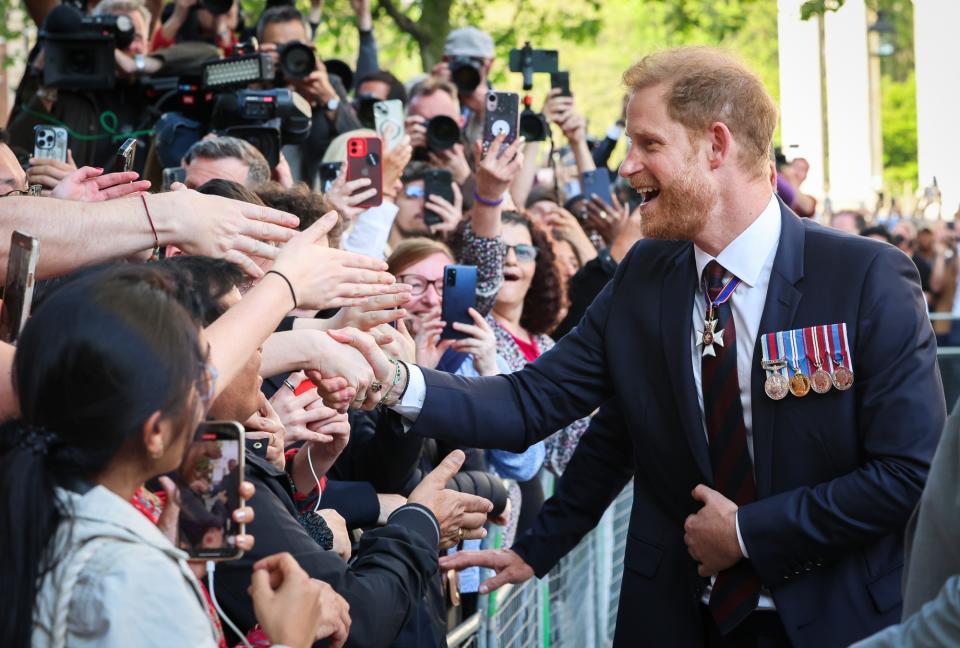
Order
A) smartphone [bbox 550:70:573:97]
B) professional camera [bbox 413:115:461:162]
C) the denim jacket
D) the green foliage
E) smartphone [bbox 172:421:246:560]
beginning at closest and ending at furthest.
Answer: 1. the denim jacket
2. smartphone [bbox 172:421:246:560]
3. professional camera [bbox 413:115:461:162]
4. smartphone [bbox 550:70:573:97]
5. the green foliage

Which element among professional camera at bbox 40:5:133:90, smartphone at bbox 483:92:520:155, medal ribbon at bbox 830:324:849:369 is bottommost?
medal ribbon at bbox 830:324:849:369

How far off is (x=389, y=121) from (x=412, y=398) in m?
2.96

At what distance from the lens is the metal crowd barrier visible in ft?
13.3

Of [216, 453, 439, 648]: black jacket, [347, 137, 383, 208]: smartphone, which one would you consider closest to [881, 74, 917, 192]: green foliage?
[347, 137, 383, 208]: smartphone

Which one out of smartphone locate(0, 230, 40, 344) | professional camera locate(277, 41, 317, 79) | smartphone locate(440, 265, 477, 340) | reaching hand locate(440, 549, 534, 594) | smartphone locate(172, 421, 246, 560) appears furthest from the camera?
professional camera locate(277, 41, 317, 79)

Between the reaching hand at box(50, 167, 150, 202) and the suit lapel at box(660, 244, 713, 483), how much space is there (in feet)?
4.55

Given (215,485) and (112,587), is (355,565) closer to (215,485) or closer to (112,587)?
(215,485)

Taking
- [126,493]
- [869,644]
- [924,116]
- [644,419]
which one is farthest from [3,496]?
[924,116]

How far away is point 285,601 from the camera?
2172 mm

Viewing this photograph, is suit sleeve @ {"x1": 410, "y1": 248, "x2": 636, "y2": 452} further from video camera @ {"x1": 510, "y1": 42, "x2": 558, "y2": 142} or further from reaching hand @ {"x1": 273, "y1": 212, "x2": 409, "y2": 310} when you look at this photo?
video camera @ {"x1": 510, "y1": 42, "x2": 558, "y2": 142}

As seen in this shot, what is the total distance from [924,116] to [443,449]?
2777 cm

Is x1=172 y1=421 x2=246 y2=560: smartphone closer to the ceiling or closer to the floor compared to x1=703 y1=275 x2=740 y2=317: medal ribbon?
closer to the ceiling

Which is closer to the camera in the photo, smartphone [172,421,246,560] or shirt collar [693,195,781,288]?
smartphone [172,421,246,560]

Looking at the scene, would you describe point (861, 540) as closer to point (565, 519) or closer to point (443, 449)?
point (565, 519)
